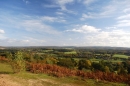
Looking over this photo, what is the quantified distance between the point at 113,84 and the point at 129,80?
334cm

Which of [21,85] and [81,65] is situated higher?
[21,85]

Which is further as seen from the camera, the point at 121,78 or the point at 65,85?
the point at 121,78

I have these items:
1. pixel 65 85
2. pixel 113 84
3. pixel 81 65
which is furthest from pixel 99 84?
pixel 81 65

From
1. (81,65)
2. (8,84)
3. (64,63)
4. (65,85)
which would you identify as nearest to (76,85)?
(65,85)

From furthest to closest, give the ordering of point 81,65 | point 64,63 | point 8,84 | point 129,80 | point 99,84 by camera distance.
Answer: point 81,65 → point 64,63 → point 129,80 → point 99,84 → point 8,84

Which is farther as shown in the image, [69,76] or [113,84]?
[69,76]

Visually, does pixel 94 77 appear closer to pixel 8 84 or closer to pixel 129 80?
pixel 129 80

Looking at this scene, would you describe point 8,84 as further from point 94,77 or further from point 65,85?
point 94,77

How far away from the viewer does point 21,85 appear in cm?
1460

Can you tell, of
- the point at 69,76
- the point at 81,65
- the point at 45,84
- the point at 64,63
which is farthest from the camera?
the point at 81,65

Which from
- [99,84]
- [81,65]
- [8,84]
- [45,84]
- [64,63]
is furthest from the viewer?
[81,65]

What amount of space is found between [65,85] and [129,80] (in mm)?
9979

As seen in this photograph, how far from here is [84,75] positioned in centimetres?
2186

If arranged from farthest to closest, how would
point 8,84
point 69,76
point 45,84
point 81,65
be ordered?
1. point 81,65
2. point 69,76
3. point 45,84
4. point 8,84
